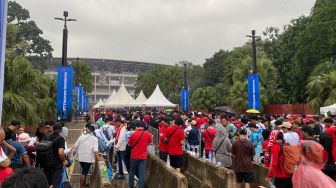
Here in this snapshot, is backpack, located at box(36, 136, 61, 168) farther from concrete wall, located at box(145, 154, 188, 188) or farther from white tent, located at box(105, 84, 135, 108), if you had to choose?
white tent, located at box(105, 84, 135, 108)

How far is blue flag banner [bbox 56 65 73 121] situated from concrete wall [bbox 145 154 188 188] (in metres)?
6.72

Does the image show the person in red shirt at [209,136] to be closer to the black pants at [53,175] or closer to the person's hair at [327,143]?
the person's hair at [327,143]

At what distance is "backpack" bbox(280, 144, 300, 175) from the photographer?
7.05 m

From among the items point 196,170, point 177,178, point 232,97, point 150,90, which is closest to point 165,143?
point 196,170

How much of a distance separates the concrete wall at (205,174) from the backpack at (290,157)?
1148 mm

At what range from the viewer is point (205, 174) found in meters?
9.48

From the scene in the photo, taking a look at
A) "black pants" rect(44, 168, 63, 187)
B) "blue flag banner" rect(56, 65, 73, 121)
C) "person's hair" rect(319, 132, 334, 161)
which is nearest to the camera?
"black pants" rect(44, 168, 63, 187)

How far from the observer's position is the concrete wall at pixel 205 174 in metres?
7.84

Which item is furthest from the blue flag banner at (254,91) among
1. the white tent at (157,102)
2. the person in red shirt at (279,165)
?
the white tent at (157,102)

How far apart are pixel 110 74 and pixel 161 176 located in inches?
5842

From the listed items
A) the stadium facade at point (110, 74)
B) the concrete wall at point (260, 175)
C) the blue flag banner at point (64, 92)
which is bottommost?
the concrete wall at point (260, 175)

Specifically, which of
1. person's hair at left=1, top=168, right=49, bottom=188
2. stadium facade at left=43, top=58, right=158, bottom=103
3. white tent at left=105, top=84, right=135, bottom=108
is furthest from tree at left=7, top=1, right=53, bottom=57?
person's hair at left=1, top=168, right=49, bottom=188

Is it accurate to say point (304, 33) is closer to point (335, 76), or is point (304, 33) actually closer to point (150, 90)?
point (335, 76)

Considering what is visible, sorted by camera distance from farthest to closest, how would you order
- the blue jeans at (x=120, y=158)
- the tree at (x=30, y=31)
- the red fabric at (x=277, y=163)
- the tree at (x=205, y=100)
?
the tree at (x=30, y=31), the tree at (x=205, y=100), the blue jeans at (x=120, y=158), the red fabric at (x=277, y=163)
